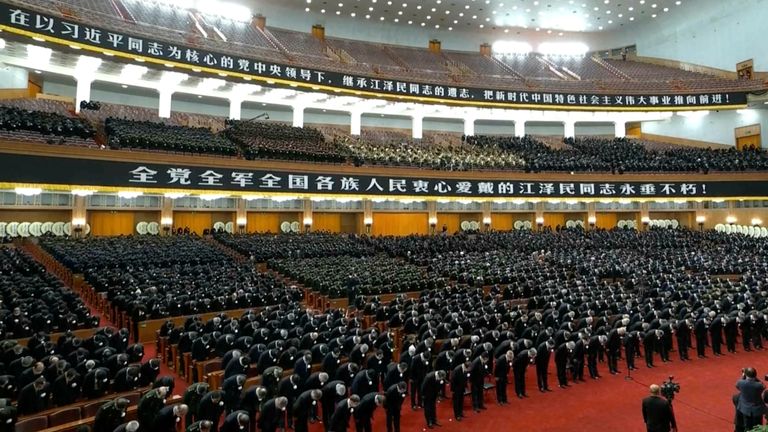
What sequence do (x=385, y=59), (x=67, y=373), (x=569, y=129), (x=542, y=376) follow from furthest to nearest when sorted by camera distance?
(x=569, y=129) → (x=385, y=59) → (x=542, y=376) → (x=67, y=373)

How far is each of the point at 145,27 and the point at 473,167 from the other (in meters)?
17.4

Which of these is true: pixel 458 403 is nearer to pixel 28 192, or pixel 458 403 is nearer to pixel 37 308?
pixel 37 308

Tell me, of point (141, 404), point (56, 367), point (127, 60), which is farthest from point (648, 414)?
point (127, 60)

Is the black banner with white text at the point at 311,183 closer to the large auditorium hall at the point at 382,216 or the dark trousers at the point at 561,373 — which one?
the large auditorium hall at the point at 382,216

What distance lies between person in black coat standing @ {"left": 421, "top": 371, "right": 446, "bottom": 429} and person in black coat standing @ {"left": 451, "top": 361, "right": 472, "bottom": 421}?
0.25 metres

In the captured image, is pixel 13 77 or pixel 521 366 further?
pixel 13 77

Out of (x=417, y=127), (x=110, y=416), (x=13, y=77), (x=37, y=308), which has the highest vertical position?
(x=417, y=127)

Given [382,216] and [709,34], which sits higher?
[709,34]

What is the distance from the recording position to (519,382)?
→ 7305 millimetres

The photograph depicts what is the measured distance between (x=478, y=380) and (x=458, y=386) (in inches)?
18.4

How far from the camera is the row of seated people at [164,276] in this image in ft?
34.2

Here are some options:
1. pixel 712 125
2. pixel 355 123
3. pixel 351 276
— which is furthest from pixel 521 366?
pixel 712 125

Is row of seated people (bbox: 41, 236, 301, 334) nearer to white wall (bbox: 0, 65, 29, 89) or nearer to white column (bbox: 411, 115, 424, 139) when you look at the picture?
white wall (bbox: 0, 65, 29, 89)

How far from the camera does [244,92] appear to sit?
2673 cm
